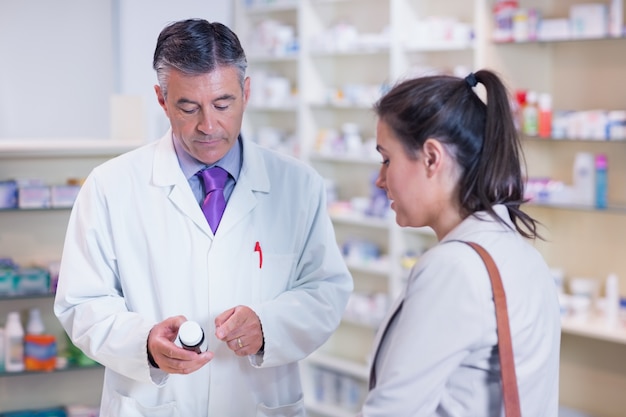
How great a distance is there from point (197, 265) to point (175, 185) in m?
0.19

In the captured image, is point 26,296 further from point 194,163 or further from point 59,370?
point 194,163

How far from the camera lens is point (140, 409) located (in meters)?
1.96

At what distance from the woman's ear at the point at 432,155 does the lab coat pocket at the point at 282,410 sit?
778 millimetres

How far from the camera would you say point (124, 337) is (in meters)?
1.88

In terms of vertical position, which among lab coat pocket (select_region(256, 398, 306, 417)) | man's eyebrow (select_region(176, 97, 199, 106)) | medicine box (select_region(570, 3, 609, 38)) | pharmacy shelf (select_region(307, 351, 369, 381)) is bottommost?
pharmacy shelf (select_region(307, 351, 369, 381))

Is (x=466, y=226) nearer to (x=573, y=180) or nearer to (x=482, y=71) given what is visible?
(x=482, y=71)

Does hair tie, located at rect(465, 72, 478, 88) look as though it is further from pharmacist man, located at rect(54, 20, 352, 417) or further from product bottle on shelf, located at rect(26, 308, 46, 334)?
product bottle on shelf, located at rect(26, 308, 46, 334)

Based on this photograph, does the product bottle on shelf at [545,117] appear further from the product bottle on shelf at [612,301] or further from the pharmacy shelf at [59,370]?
the pharmacy shelf at [59,370]

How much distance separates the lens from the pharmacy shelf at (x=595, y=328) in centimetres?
371

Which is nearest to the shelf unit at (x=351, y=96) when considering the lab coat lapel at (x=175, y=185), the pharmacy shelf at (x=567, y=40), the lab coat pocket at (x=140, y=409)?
the pharmacy shelf at (x=567, y=40)

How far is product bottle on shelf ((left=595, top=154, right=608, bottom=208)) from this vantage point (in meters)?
3.80

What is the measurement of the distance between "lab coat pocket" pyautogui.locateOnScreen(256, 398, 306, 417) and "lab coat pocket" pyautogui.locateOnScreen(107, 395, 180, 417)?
187 mm

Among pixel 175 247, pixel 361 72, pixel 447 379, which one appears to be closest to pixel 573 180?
pixel 361 72

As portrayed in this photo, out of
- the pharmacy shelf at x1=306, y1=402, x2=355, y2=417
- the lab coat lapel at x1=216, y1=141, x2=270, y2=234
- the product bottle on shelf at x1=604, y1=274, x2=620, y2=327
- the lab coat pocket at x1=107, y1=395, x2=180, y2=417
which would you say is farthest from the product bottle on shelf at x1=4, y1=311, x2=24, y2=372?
the product bottle on shelf at x1=604, y1=274, x2=620, y2=327
